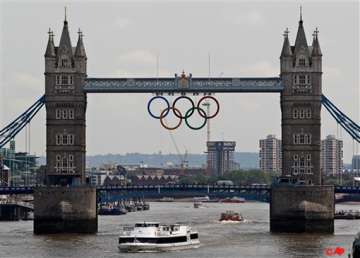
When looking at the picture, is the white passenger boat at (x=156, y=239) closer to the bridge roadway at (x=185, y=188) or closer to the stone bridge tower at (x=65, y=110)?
the stone bridge tower at (x=65, y=110)

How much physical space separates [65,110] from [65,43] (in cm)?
793

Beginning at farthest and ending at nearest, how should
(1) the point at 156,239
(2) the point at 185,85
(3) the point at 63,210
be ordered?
(2) the point at 185,85
(3) the point at 63,210
(1) the point at 156,239

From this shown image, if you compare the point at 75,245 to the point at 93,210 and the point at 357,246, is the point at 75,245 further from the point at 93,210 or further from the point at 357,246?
the point at 357,246

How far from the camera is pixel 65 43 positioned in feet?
594

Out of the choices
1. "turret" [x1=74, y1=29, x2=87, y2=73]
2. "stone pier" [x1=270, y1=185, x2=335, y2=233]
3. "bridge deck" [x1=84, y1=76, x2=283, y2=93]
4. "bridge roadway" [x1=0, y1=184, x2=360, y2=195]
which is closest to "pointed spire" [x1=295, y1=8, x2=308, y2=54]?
"bridge deck" [x1=84, y1=76, x2=283, y2=93]

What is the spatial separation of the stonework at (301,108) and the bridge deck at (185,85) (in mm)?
2007

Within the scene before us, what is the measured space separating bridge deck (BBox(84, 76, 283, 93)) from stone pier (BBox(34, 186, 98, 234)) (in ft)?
42.1

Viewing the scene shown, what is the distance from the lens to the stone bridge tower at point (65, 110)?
592 feet

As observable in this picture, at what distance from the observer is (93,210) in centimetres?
17775

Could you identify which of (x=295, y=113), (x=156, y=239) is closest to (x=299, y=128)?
(x=295, y=113)

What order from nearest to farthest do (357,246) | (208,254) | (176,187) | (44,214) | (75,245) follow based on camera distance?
(357,246) < (208,254) < (75,245) < (44,214) < (176,187)

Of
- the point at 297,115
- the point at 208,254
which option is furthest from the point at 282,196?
the point at 208,254

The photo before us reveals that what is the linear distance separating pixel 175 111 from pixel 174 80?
4032mm

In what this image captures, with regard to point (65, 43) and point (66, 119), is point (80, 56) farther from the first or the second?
point (66, 119)
